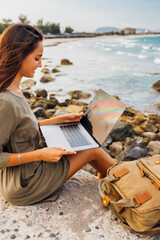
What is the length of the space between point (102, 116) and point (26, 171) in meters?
0.97

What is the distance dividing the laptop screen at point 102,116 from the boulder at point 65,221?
615 millimetres

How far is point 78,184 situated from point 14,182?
0.74 m

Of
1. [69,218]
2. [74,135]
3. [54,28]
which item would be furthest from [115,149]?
[54,28]

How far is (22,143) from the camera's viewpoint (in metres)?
1.90

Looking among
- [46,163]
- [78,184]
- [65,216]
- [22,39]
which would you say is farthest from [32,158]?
[22,39]

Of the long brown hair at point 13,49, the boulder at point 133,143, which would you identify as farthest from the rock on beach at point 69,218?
the boulder at point 133,143

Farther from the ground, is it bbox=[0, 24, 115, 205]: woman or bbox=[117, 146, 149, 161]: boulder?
bbox=[0, 24, 115, 205]: woman

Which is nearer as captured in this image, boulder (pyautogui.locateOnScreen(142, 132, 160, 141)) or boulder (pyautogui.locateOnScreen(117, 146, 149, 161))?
A: boulder (pyautogui.locateOnScreen(117, 146, 149, 161))

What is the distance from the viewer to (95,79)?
12422mm

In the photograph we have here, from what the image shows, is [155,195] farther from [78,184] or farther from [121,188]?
[78,184]

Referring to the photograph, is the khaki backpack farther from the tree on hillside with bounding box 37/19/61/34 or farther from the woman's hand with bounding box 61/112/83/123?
the tree on hillside with bounding box 37/19/61/34

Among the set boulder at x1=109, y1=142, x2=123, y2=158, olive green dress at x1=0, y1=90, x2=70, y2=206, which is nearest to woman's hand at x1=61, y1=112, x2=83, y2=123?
olive green dress at x1=0, y1=90, x2=70, y2=206

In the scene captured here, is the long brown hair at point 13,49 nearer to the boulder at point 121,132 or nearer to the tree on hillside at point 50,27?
the boulder at point 121,132

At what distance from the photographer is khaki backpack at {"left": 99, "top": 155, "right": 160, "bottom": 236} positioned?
157 centimetres
